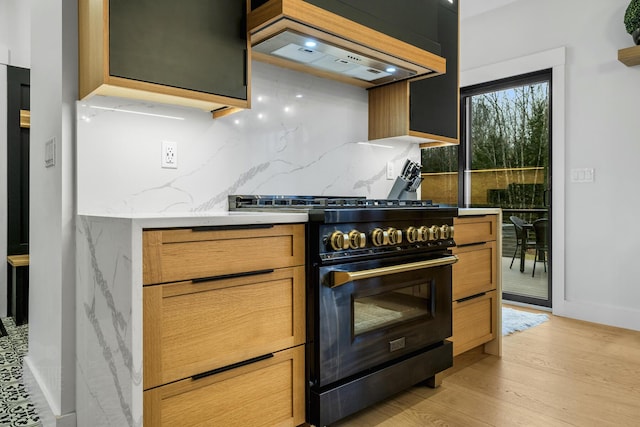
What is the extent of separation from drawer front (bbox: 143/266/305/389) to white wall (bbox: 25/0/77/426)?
0.67 metres

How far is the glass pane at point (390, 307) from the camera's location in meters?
1.69

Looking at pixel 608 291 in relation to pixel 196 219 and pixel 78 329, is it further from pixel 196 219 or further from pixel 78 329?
pixel 78 329

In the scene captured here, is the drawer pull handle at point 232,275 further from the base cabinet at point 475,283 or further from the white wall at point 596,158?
the white wall at point 596,158

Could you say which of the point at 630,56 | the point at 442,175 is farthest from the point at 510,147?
the point at 630,56

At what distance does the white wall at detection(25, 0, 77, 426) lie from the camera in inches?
64.2

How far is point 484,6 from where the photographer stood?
12.8 ft

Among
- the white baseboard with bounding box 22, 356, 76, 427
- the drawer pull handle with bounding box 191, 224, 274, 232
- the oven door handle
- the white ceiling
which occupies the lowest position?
the white baseboard with bounding box 22, 356, 76, 427

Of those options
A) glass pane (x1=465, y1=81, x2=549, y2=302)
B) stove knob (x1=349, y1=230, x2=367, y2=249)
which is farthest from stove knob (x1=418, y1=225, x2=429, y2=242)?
glass pane (x1=465, y1=81, x2=549, y2=302)

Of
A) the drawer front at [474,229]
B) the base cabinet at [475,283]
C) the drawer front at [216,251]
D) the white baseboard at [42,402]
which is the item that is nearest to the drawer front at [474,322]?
the base cabinet at [475,283]

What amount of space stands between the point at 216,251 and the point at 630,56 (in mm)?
3214

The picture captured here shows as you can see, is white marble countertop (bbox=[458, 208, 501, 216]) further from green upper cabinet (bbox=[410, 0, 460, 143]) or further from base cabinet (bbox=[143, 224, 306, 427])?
base cabinet (bbox=[143, 224, 306, 427])

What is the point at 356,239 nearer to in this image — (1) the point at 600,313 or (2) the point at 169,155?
(2) the point at 169,155

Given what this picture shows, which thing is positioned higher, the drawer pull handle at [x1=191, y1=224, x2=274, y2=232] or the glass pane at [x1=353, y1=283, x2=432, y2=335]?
the drawer pull handle at [x1=191, y1=224, x2=274, y2=232]

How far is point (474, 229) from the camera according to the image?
7.85ft
